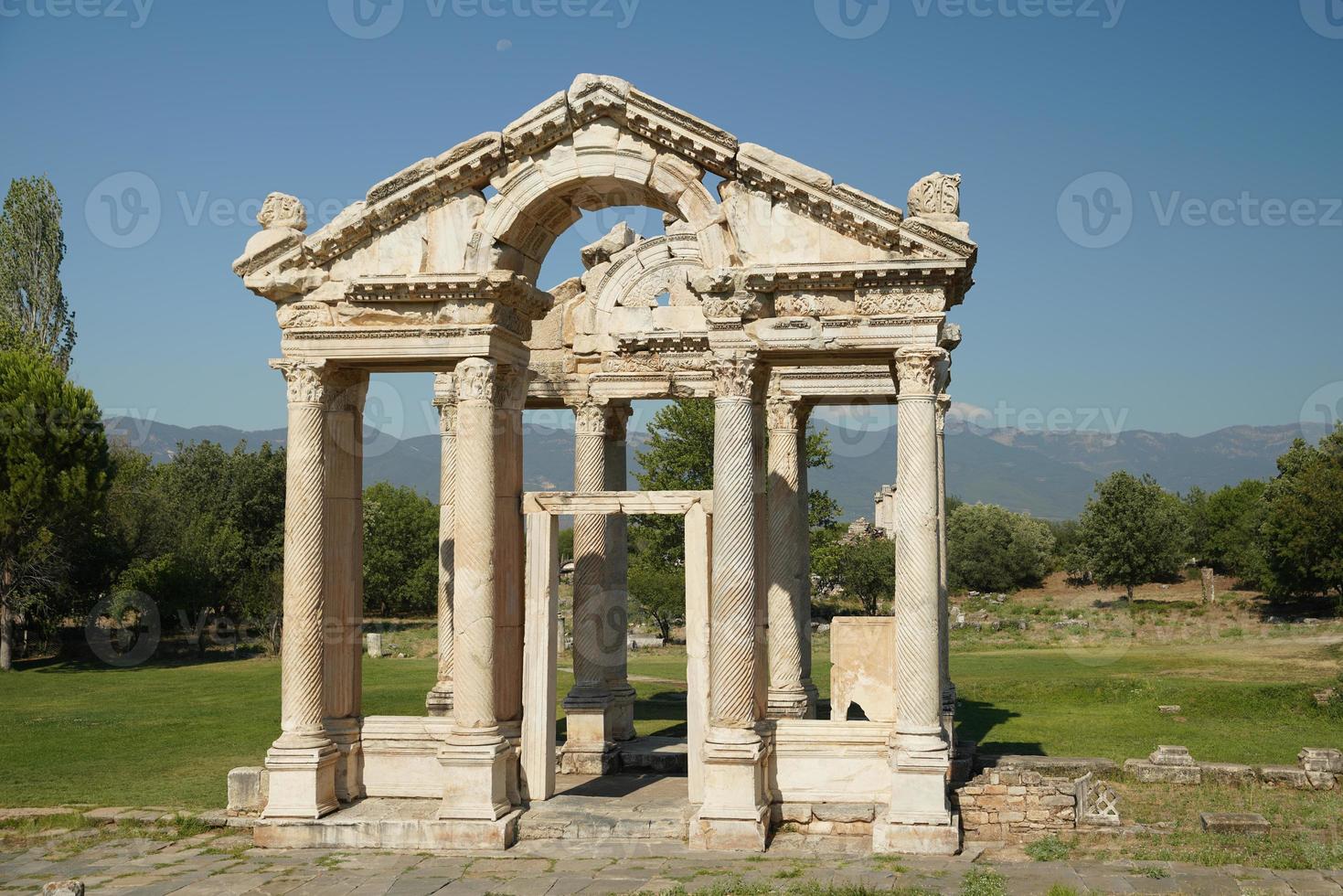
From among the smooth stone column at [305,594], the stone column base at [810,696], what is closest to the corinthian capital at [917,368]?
the stone column base at [810,696]

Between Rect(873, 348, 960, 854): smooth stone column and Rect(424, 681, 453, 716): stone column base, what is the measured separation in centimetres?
896

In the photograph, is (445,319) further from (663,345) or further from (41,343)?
(41,343)

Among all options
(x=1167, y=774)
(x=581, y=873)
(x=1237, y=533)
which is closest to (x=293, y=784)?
(x=581, y=873)

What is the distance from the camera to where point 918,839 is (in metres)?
15.4

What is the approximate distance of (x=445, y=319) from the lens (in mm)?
17125

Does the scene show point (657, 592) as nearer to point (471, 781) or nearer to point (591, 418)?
point (591, 418)

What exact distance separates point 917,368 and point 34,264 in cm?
4824

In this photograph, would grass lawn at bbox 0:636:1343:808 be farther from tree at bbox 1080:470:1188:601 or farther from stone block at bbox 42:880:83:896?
tree at bbox 1080:470:1188:601

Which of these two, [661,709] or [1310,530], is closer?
[661,709]

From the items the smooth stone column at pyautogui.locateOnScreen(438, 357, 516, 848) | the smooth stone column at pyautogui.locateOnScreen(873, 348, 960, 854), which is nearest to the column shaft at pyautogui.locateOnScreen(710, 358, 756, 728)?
the smooth stone column at pyautogui.locateOnScreen(873, 348, 960, 854)

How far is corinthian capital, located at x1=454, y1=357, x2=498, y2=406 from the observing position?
16859mm

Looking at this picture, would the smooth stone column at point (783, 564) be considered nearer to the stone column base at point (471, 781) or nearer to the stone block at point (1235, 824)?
the stone column base at point (471, 781)

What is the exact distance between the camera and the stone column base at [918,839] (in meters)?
15.3

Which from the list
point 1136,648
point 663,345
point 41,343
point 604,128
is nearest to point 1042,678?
point 1136,648
